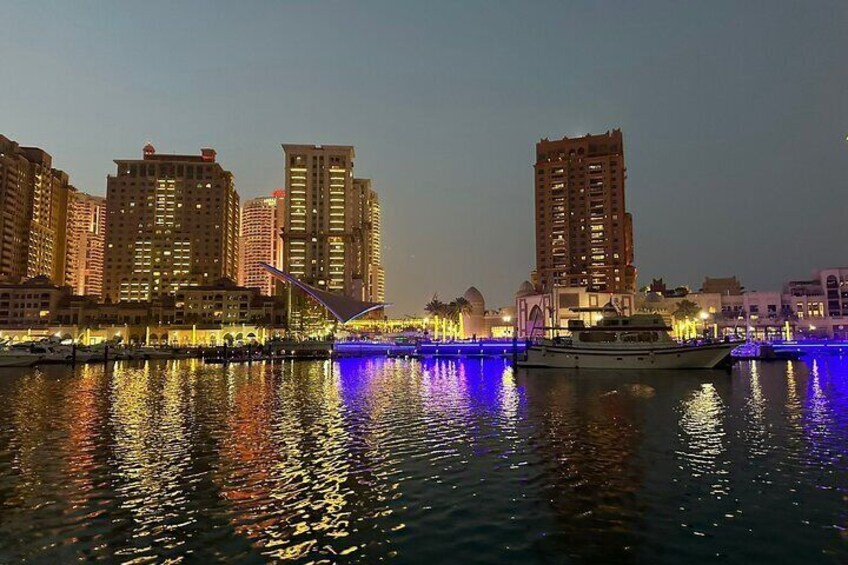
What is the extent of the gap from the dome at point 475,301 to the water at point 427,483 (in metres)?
135

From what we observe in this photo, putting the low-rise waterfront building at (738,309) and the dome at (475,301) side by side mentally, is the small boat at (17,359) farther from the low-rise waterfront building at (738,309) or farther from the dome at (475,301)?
the dome at (475,301)

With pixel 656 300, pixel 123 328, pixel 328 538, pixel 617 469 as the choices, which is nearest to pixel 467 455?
pixel 617 469

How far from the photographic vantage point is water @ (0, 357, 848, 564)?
487 inches

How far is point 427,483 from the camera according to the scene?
1748cm

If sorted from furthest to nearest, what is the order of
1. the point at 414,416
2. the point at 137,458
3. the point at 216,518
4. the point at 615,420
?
the point at 414,416 < the point at 615,420 < the point at 137,458 < the point at 216,518

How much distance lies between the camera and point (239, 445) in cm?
2320

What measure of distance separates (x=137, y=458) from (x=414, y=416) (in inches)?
579

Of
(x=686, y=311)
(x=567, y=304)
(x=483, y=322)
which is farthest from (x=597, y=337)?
(x=483, y=322)

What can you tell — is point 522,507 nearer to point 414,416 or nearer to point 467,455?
point 467,455

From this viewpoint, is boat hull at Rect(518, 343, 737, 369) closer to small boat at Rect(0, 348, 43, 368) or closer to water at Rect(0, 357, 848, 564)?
water at Rect(0, 357, 848, 564)

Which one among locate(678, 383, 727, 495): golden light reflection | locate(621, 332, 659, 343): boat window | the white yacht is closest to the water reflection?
locate(678, 383, 727, 495): golden light reflection

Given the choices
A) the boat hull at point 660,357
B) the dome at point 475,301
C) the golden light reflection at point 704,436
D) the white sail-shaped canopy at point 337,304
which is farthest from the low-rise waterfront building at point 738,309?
the golden light reflection at point 704,436

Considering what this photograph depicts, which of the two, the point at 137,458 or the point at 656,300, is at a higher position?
the point at 656,300

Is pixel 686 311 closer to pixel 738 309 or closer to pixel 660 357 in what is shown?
pixel 738 309
